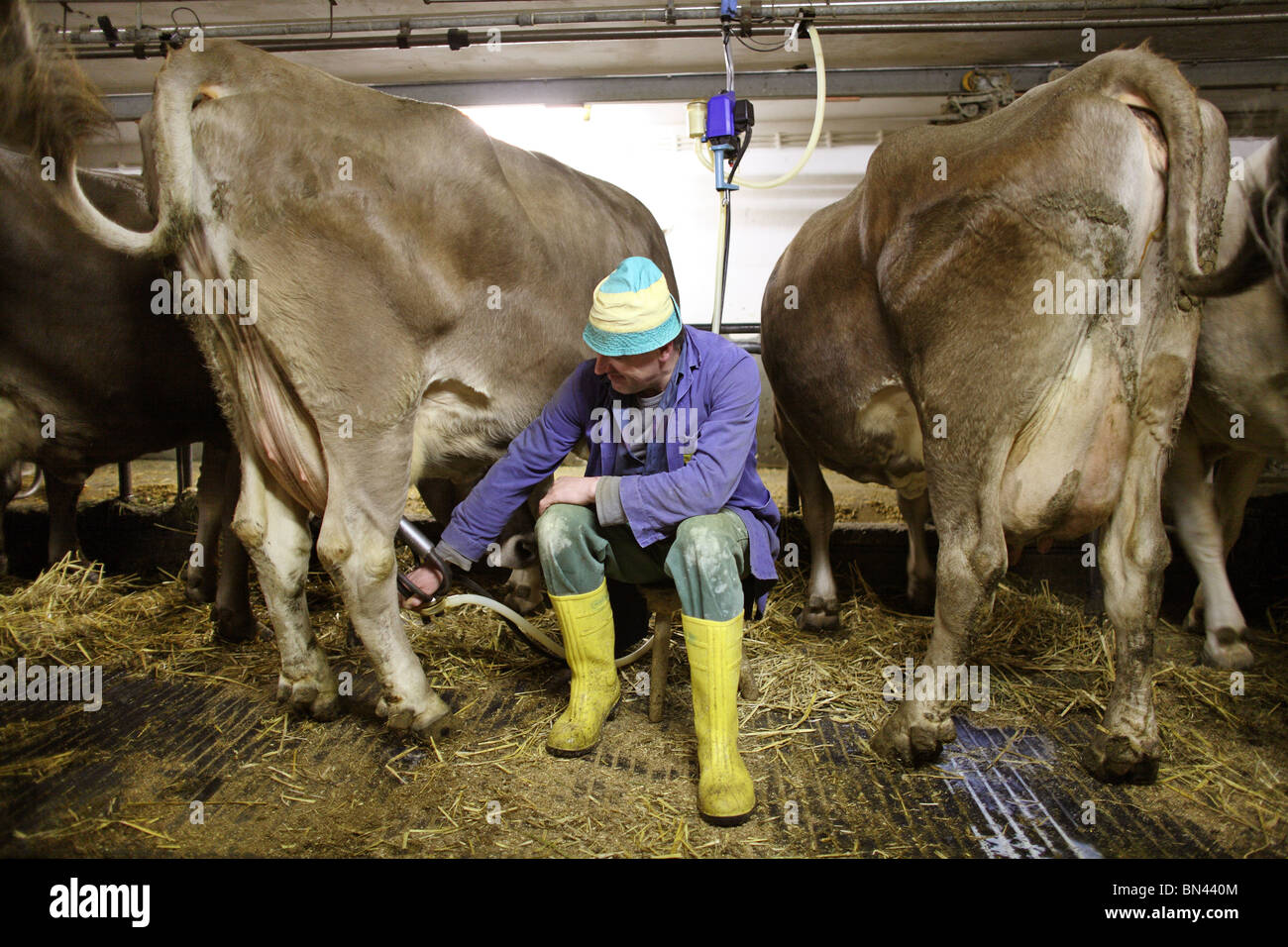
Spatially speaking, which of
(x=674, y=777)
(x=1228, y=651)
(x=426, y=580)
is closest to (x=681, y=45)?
(x=426, y=580)

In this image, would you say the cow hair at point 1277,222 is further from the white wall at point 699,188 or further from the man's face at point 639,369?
the white wall at point 699,188

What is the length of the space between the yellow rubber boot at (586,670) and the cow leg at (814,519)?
1549 mm

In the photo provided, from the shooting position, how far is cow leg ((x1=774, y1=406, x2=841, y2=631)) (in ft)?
14.4

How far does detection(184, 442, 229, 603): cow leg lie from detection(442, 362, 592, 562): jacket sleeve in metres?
1.87

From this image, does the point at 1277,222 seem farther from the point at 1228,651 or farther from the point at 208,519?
the point at 208,519

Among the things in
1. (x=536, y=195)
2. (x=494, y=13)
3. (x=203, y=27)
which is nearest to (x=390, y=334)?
(x=536, y=195)

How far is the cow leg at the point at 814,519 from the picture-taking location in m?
4.38

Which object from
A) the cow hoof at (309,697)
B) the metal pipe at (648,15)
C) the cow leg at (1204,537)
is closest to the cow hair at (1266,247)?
the cow leg at (1204,537)

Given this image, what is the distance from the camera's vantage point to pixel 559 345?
3527mm

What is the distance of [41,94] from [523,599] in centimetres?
296

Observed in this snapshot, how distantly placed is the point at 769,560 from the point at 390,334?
58.7 inches

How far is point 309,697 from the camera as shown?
324cm
